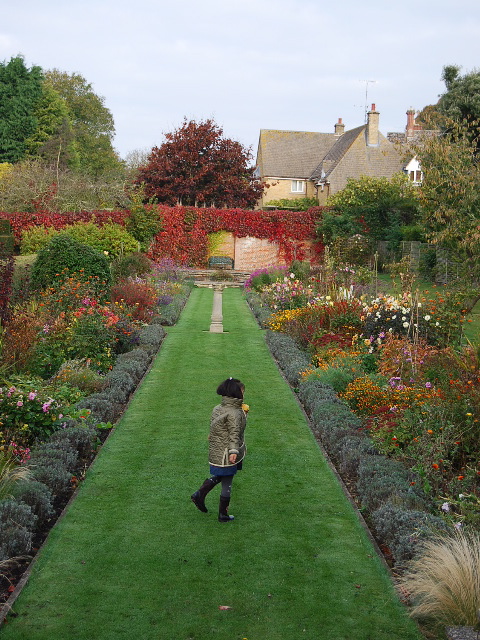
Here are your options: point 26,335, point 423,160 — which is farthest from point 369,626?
point 423,160

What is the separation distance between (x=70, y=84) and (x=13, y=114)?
406 inches

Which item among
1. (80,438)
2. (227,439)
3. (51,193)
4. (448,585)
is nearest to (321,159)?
(51,193)

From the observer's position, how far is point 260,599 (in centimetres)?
474

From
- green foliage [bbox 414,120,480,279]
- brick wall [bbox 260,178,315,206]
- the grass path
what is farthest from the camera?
brick wall [bbox 260,178,315,206]

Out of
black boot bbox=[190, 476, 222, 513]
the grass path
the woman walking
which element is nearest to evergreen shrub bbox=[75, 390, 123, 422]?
the grass path

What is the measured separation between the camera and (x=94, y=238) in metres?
26.9

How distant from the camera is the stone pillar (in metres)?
17.7

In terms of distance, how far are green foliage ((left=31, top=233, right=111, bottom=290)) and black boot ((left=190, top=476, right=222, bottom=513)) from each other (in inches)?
370

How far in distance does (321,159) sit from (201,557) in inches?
1723

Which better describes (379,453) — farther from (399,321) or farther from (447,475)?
(399,321)

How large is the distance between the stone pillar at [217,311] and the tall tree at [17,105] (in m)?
25.6

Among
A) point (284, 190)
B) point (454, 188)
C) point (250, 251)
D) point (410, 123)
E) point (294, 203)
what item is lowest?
point (250, 251)

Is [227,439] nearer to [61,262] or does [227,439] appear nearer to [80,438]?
[80,438]

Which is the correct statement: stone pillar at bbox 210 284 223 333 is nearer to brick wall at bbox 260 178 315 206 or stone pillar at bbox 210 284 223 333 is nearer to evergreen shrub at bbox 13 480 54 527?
evergreen shrub at bbox 13 480 54 527
